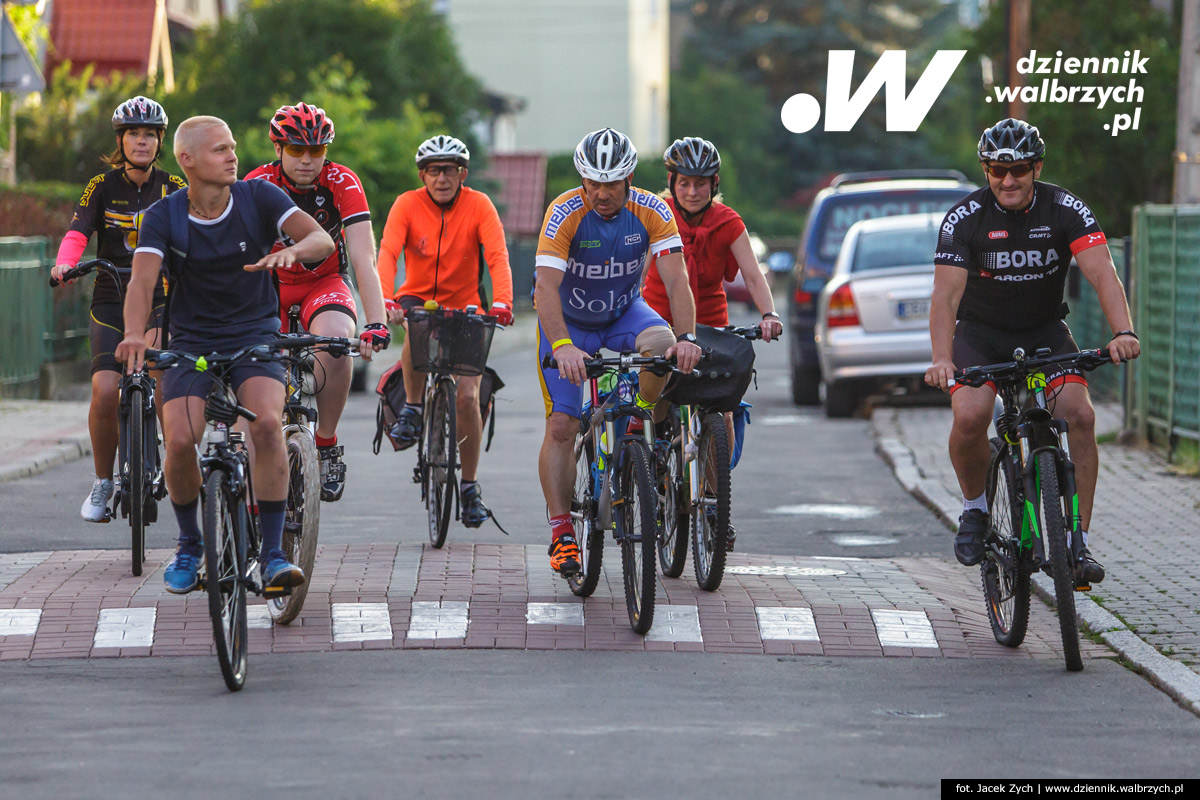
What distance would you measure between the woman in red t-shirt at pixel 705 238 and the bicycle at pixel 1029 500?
1.64m

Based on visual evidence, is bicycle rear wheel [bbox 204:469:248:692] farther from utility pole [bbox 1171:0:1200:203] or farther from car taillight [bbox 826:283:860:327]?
car taillight [bbox 826:283:860:327]

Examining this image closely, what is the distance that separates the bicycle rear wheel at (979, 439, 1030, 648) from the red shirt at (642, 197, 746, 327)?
1978 millimetres

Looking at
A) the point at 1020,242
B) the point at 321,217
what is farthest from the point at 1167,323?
the point at 321,217

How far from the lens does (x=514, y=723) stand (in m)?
5.90

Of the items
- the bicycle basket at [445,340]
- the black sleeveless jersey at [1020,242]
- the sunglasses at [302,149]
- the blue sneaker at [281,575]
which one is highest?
the sunglasses at [302,149]

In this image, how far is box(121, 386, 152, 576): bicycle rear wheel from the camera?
8.62m

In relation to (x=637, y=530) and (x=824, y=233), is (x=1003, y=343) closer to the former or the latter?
(x=637, y=530)

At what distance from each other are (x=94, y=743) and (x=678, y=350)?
2789 millimetres

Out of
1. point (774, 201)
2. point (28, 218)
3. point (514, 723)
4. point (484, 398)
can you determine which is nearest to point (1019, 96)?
point (28, 218)

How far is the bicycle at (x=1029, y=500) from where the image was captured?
267 inches

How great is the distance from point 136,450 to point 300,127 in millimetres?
1551

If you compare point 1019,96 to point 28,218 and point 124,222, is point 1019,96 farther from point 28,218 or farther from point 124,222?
point 124,222

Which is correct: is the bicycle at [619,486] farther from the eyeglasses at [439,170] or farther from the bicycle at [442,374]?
the eyeglasses at [439,170]

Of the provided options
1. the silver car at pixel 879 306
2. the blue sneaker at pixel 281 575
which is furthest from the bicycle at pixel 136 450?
the silver car at pixel 879 306
